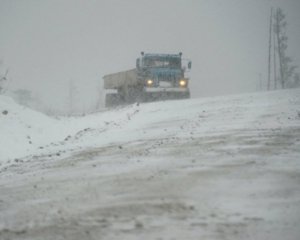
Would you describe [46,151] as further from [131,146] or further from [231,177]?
[231,177]

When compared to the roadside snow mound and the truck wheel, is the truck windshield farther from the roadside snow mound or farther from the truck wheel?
the roadside snow mound

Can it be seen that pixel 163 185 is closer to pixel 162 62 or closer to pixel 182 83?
pixel 182 83

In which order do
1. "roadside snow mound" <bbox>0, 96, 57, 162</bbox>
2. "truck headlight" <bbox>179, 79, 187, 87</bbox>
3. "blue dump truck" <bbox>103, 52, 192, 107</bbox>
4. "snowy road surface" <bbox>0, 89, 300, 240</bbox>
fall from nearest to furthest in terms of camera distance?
"snowy road surface" <bbox>0, 89, 300, 240</bbox>, "roadside snow mound" <bbox>0, 96, 57, 162</bbox>, "blue dump truck" <bbox>103, 52, 192, 107</bbox>, "truck headlight" <bbox>179, 79, 187, 87</bbox>

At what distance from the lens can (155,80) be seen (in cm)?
2791

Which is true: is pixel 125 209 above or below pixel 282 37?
below

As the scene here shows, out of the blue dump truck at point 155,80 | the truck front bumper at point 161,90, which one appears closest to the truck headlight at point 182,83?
the blue dump truck at point 155,80

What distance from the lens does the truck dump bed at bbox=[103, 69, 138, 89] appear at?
28875 mm

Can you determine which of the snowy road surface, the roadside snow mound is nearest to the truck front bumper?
the roadside snow mound

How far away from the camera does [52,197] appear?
18.6 ft

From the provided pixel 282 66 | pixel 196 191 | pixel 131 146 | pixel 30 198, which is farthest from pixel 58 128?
pixel 282 66

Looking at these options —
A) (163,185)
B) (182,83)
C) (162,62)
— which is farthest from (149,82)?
(163,185)

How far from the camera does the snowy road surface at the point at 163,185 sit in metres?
4.20

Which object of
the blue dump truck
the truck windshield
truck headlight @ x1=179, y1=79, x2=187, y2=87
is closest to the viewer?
the blue dump truck

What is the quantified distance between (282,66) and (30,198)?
60.2 metres
